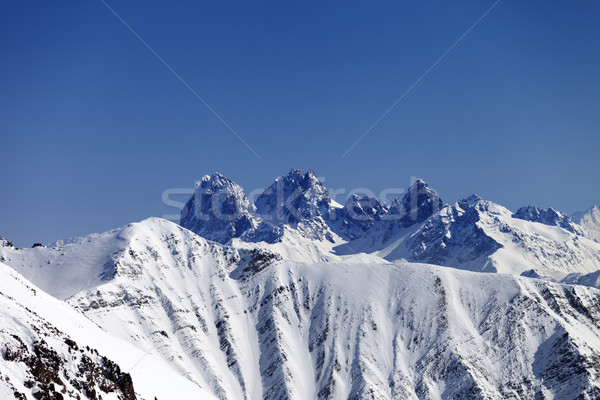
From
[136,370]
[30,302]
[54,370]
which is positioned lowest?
[54,370]

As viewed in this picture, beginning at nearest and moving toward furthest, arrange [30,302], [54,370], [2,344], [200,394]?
1. [2,344]
2. [54,370]
3. [30,302]
4. [200,394]

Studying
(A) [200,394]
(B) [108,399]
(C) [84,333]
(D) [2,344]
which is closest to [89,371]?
(B) [108,399]

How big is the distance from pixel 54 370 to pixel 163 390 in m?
31.0

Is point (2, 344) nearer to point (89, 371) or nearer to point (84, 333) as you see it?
point (89, 371)

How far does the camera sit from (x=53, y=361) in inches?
2486

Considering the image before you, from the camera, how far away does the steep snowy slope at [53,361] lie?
56594mm

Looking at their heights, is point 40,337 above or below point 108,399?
above

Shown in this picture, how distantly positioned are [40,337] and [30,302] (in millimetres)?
22241

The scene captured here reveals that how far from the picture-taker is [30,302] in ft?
275

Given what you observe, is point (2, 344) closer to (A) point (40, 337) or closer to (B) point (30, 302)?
(A) point (40, 337)

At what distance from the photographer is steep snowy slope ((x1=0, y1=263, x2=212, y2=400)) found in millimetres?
56594

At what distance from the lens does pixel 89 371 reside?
2660 inches

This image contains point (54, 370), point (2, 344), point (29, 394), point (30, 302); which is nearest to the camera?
point (29, 394)

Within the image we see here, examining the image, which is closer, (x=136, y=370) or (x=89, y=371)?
(x=89, y=371)
